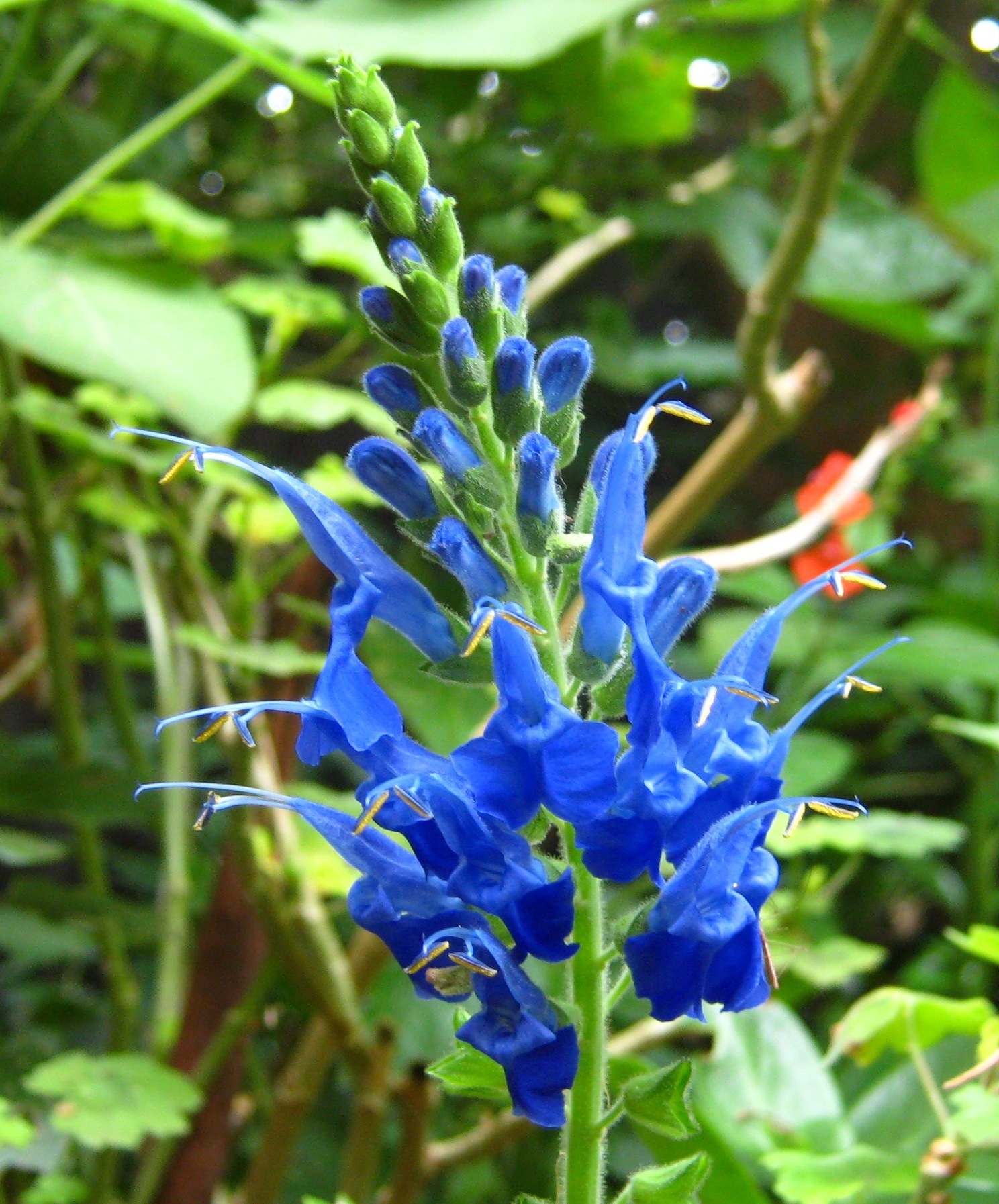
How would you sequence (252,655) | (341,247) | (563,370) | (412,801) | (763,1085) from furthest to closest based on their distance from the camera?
(341,247), (252,655), (763,1085), (563,370), (412,801)

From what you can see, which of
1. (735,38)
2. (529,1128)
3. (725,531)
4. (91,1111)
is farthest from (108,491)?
(725,531)

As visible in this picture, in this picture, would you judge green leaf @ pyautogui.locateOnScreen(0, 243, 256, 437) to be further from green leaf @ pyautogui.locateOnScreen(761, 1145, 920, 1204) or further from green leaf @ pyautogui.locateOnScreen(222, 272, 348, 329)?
green leaf @ pyautogui.locateOnScreen(761, 1145, 920, 1204)

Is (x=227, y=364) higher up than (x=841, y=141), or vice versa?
(x=841, y=141)

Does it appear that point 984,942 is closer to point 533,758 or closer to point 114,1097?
point 533,758

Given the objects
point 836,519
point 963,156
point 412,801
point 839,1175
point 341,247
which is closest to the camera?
Answer: point 412,801

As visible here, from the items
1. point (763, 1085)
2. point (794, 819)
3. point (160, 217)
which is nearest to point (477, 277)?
point (794, 819)

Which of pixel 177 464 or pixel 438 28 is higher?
pixel 438 28

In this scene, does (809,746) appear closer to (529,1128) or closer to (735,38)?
(529,1128)
